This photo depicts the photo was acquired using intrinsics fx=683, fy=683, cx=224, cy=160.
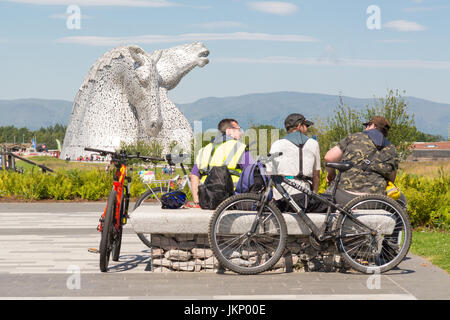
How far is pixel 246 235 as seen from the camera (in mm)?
7305

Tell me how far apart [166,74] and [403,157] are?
108 ft

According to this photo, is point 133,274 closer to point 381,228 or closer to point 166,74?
point 381,228

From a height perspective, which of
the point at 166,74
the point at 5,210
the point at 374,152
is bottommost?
the point at 5,210

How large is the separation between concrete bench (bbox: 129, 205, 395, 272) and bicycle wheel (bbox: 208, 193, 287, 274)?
32 millimetres

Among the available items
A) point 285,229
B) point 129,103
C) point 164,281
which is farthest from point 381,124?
point 129,103

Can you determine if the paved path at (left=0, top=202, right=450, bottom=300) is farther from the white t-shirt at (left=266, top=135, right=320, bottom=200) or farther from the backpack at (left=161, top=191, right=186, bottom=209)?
the white t-shirt at (left=266, top=135, right=320, bottom=200)

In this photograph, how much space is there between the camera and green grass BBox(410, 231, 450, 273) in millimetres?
8441

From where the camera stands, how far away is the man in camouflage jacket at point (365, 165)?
7.77 metres

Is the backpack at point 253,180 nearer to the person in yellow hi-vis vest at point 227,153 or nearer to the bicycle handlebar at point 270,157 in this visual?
the bicycle handlebar at point 270,157

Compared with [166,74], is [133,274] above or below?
below

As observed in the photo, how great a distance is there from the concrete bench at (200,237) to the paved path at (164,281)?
0.63 feet

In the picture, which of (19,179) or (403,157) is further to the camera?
(403,157)

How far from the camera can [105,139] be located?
5959 cm
